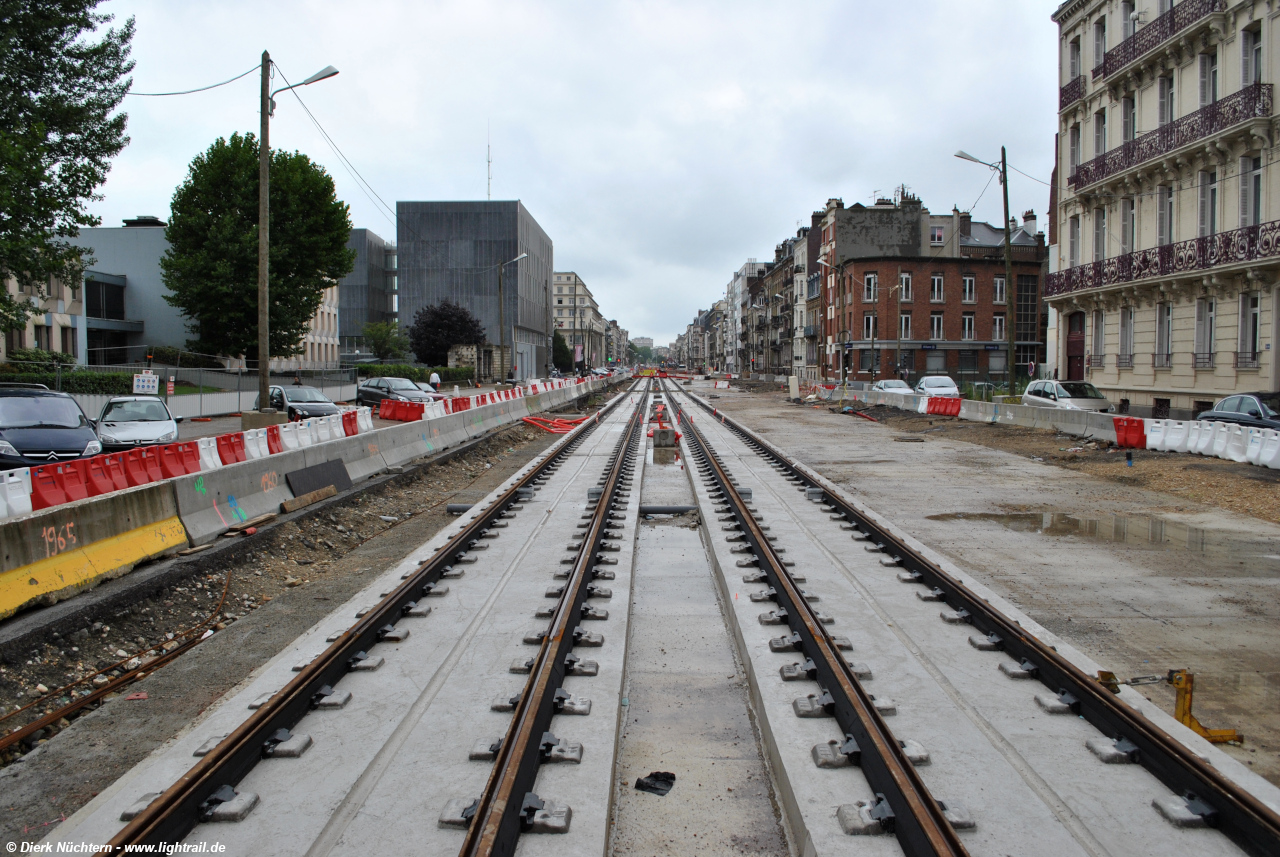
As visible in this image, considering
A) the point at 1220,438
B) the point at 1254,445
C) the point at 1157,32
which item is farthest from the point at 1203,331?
the point at 1254,445

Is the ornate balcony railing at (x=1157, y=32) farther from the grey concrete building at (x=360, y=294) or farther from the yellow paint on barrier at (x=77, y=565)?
the grey concrete building at (x=360, y=294)

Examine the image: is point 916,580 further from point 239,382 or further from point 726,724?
point 239,382

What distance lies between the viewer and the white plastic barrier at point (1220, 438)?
1653 cm

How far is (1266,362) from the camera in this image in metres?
23.2

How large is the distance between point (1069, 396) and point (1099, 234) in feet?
31.5

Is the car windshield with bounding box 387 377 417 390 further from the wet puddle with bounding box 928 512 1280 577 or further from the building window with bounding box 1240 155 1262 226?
the building window with bounding box 1240 155 1262 226

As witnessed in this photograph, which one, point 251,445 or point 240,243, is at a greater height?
point 240,243

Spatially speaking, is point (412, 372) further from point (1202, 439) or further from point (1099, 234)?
point (1202, 439)

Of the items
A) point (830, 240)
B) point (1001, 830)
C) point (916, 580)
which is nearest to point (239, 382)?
point (916, 580)

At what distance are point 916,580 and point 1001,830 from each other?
14.2 feet

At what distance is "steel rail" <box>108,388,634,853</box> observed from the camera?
11.3 ft

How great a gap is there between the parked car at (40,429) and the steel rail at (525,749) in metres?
10.9

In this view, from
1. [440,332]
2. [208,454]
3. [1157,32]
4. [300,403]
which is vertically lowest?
[208,454]

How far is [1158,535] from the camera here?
410 inches
